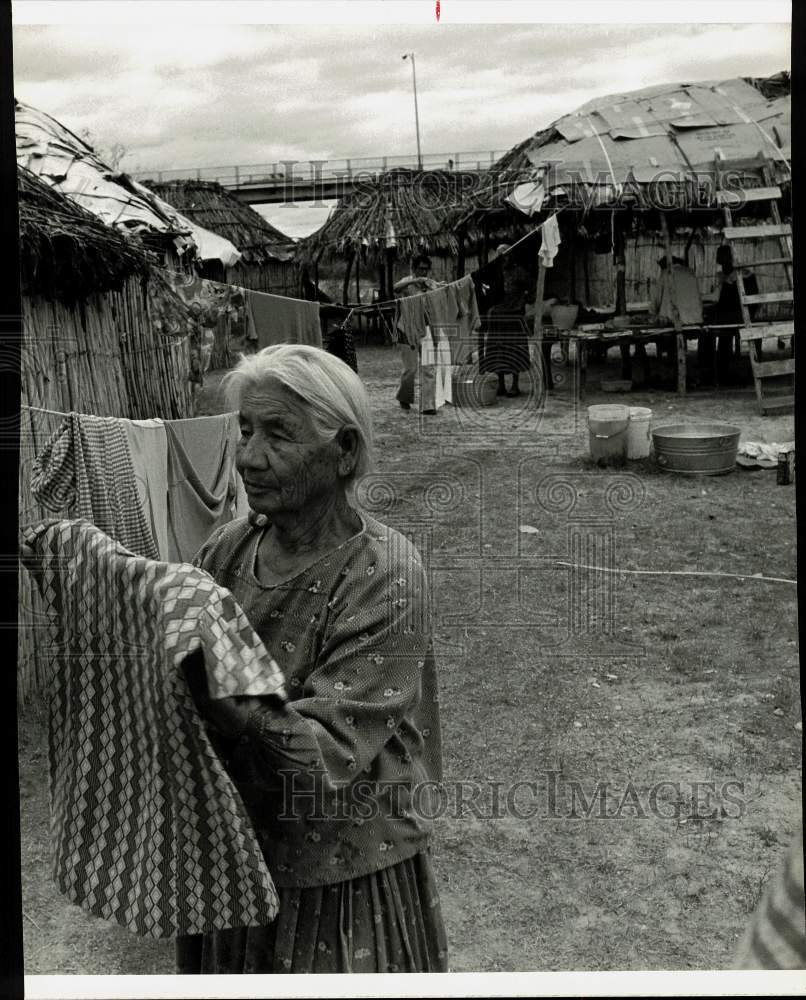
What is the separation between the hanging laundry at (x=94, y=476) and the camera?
2295mm

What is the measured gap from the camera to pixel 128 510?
270 centimetres

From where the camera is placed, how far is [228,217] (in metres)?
13.1

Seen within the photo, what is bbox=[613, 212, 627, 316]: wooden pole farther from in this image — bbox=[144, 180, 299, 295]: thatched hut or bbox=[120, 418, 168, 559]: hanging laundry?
bbox=[120, 418, 168, 559]: hanging laundry

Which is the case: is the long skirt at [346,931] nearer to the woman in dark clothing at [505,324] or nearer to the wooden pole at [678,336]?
the woman in dark clothing at [505,324]

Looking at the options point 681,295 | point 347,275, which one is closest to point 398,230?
point 347,275

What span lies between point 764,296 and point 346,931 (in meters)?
7.69

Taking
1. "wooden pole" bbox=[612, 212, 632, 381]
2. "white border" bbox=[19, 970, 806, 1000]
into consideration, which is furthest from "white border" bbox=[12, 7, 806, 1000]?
"wooden pole" bbox=[612, 212, 632, 381]

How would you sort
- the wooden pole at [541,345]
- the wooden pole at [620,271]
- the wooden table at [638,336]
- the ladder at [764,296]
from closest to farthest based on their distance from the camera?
the wooden pole at [541,345]
the ladder at [764,296]
the wooden table at [638,336]
the wooden pole at [620,271]

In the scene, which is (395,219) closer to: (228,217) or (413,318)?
(228,217)

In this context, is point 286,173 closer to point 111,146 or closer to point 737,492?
point 111,146

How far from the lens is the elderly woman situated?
1.36 meters

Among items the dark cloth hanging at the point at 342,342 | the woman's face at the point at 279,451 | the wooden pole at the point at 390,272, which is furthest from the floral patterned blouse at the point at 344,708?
the wooden pole at the point at 390,272

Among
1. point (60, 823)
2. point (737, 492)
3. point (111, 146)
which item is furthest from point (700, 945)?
point (111, 146)

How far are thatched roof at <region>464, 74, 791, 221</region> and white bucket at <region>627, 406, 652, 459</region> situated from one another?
12.9 ft
